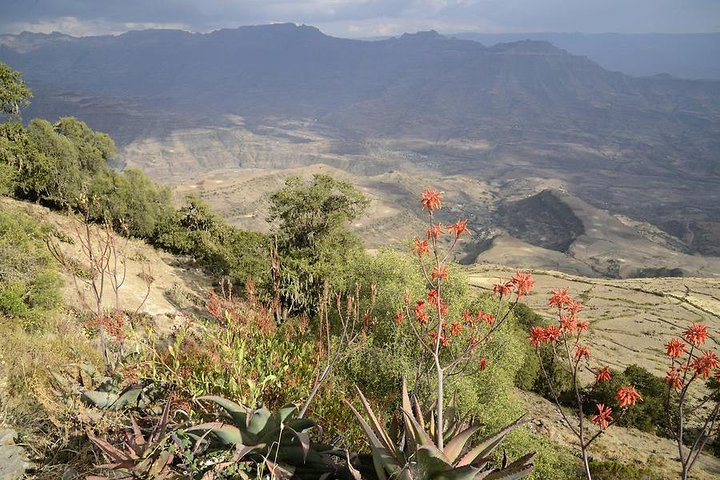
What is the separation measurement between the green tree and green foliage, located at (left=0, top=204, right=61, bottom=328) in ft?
34.7

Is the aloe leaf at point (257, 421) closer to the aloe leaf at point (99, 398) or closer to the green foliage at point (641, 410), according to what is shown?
the aloe leaf at point (99, 398)

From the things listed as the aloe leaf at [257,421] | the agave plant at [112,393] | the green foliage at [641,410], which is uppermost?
the aloe leaf at [257,421]

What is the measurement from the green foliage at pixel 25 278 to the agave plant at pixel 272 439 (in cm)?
1037

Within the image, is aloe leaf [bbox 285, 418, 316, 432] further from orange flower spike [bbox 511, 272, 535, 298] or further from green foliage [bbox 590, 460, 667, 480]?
green foliage [bbox 590, 460, 667, 480]

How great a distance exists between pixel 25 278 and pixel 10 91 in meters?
14.0

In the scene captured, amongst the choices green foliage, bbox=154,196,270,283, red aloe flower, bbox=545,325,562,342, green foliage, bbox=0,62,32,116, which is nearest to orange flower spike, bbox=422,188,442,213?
red aloe flower, bbox=545,325,562,342

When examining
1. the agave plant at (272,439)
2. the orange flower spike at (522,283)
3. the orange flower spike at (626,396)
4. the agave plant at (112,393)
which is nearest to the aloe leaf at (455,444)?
the agave plant at (272,439)

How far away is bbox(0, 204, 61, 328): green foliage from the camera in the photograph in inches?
447

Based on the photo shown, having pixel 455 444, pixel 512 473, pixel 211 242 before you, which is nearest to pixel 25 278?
pixel 455 444

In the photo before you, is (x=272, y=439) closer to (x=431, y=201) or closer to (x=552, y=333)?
(x=431, y=201)

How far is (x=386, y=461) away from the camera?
2.98 m

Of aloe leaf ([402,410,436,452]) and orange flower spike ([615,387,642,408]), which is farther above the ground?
aloe leaf ([402,410,436,452])

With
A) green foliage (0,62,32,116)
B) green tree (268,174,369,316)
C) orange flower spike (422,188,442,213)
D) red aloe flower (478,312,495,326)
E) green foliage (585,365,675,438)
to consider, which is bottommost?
green foliage (585,365,675,438)

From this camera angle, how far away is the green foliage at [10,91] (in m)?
21.2
